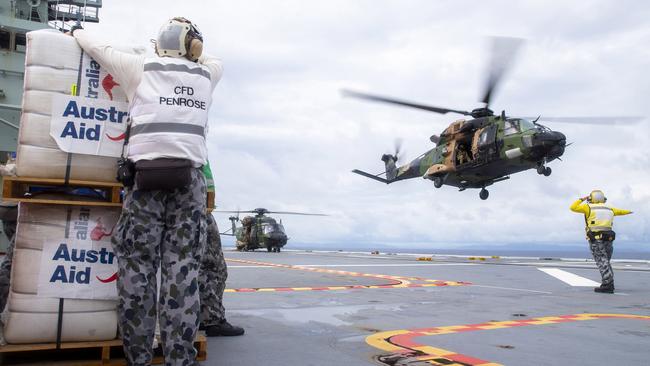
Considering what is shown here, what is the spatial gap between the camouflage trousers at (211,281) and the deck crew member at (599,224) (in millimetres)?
6649

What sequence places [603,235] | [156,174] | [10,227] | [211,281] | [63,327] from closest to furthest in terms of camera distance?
[156,174] → [63,327] → [10,227] → [211,281] → [603,235]

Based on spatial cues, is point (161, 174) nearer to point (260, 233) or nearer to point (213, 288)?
point (213, 288)

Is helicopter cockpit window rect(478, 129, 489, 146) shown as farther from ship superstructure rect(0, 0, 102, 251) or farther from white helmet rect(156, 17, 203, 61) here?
white helmet rect(156, 17, 203, 61)

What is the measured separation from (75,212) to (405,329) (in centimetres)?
272

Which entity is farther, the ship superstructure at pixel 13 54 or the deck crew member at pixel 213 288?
the ship superstructure at pixel 13 54

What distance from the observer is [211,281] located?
3930 millimetres

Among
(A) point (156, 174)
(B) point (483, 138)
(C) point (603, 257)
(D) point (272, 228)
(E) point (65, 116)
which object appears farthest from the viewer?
(D) point (272, 228)

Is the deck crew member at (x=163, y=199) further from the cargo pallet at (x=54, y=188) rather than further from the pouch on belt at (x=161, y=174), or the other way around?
the cargo pallet at (x=54, y=188)

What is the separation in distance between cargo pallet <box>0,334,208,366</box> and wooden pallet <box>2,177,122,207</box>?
77 cm

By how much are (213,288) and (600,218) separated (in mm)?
7123

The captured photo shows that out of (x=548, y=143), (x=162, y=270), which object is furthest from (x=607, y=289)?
(x=548, y=143)

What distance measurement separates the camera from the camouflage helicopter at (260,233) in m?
29.5

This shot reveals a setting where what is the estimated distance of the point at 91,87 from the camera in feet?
9.52

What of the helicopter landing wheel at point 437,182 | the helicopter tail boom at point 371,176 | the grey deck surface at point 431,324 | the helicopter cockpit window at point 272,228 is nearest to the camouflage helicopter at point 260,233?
the helicopter cockpit window at point 272,228
